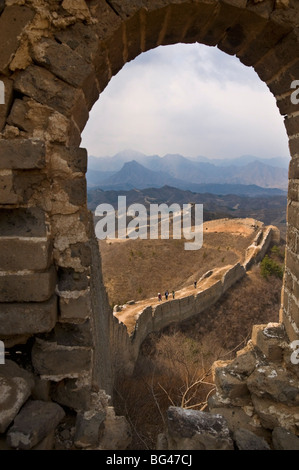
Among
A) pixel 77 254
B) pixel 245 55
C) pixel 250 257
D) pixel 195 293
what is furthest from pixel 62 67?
pixel 250 257

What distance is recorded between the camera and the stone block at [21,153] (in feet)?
7.27

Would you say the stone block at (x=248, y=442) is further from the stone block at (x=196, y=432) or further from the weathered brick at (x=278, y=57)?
the weathered brick at (x=278, y=57)

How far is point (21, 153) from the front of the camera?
7.29 ft

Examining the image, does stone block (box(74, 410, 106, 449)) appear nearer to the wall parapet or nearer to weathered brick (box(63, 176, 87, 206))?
weathered brick (box(63, 176, 87, 206))

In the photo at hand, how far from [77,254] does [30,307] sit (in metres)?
0.53

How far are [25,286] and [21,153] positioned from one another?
98 cm

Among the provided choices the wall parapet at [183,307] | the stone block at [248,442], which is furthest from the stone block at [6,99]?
the wall parapet at [183,307]

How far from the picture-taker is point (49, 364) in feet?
8.16

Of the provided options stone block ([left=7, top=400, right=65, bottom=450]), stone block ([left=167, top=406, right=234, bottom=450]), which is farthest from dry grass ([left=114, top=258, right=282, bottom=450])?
Result: stone block ([left=7, top=400, right=65, bottom=450])

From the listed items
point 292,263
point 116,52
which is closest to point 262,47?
point 116,52

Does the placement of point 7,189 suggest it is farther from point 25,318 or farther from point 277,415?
point 277,415

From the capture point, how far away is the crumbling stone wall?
7.35ft
